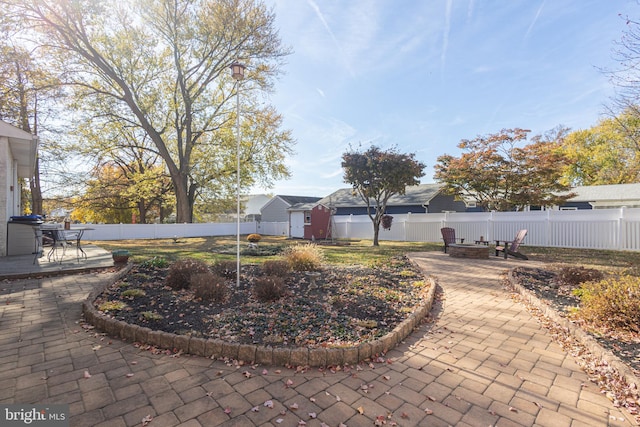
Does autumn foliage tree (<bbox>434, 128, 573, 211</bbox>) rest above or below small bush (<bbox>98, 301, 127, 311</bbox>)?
above

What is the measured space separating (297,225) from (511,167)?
1333 cm

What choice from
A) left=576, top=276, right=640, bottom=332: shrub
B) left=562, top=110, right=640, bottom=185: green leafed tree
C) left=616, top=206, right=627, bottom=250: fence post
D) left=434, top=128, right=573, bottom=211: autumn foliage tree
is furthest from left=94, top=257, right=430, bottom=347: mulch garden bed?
left=562, top=110, right=640, bottom=185: green leafed tree

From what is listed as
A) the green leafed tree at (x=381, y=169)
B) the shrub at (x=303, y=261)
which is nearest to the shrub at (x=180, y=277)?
the shrub at (x=303, y=261)

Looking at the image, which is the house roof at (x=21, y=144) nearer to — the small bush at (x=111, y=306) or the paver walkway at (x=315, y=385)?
the paver walkway at (x=315, y=385)

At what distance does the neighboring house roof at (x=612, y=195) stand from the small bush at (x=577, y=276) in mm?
18430

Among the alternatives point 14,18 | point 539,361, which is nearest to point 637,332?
point 539,361

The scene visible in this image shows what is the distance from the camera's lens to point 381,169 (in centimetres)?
1312

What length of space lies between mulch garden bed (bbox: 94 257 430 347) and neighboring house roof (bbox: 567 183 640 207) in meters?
21.6

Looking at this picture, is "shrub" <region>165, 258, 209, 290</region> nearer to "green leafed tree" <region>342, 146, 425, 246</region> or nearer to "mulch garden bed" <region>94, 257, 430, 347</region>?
"mulch garden bed" <region>94, 257, 430, 347</region>

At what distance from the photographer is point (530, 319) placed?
13.3 ft

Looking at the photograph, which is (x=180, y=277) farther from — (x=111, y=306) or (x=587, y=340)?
(x=587, y=340)

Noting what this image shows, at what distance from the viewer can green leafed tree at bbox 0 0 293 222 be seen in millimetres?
14359

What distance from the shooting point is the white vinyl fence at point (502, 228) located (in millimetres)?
10156

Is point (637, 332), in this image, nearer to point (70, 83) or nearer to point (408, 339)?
point (408, 339)
